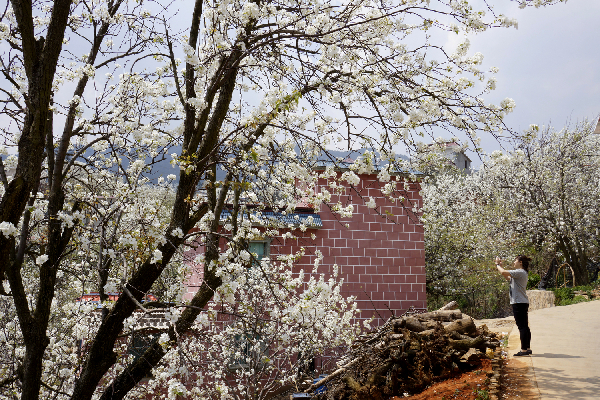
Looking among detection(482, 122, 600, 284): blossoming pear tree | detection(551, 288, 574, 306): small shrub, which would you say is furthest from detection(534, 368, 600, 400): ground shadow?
detection(482, 122, 600, 284): blossoming pear tree

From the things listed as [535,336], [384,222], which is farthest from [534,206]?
[535,336]

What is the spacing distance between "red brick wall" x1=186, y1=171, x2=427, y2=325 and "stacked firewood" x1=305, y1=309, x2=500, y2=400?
5023 mm

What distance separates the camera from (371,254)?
40.8 ft

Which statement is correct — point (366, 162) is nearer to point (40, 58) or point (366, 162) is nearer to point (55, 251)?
point (40, 58)

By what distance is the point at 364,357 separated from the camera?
6.68 m

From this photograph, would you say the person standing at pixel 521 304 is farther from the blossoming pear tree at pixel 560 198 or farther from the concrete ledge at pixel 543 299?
the blossoming pear tree at pixel 560 198

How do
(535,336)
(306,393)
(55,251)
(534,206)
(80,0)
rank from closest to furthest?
(55,251), (80,0), (306,393), (535,336), (534,206)

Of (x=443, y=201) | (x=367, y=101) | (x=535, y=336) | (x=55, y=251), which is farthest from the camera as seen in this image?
(x=443, y=201)

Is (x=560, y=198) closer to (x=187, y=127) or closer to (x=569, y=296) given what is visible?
(x=569, y=296)

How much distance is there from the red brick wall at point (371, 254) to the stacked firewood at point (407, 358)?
5023 millimetres

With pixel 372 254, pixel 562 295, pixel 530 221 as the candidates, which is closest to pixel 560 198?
pixel 530 221

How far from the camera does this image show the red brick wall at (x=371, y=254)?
1209cm

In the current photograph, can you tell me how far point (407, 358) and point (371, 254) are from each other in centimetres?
631

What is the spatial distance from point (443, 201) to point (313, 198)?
16.8 m
